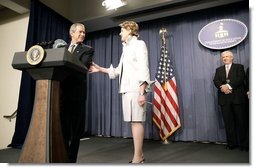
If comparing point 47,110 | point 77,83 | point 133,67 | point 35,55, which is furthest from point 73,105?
point 133,67

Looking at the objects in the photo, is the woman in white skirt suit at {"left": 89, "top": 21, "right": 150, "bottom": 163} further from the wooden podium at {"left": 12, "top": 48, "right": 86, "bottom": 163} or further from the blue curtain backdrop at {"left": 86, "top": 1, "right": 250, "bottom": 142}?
the blue curtain backdrop at {"left": 86, "top": 1, "right": 250, "bottom": 142}

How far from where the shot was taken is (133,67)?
1.73 metres

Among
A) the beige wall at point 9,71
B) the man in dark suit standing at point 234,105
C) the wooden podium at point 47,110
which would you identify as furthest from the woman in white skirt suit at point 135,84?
the beige wall at point 9,71

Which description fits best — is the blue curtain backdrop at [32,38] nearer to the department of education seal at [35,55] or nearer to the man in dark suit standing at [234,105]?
the department of education seal at [35,55]

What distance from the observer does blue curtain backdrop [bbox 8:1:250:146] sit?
3.08 metres

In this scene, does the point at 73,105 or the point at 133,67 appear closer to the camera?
the point at 73,105

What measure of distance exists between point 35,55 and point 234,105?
2.38 metres

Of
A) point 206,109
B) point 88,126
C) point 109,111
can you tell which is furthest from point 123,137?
point 206,109

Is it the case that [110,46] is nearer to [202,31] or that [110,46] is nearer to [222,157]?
[202,31]

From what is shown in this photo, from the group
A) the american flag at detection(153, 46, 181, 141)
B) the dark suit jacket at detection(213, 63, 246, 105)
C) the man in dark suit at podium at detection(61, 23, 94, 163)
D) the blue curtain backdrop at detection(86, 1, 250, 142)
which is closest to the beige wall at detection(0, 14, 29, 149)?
the blue curtain backdrop at detection(86, 1, 250, 142)

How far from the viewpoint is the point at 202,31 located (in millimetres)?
3350

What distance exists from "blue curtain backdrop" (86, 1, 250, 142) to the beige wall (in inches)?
56.5

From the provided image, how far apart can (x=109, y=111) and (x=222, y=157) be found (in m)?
2.31

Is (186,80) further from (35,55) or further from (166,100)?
(35,55)
